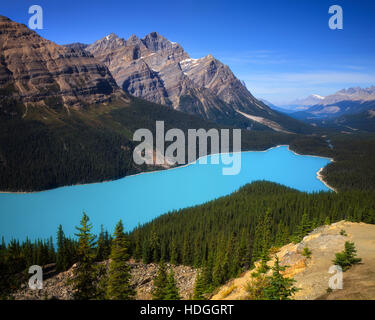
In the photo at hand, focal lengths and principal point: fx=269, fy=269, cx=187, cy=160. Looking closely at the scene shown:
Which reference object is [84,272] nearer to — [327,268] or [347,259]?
[327,268]

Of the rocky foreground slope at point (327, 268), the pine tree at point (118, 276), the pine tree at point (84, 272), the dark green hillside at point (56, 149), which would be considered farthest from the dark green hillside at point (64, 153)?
the pine tree at point (84, 272)

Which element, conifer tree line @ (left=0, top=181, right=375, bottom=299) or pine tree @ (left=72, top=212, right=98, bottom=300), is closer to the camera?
pine tree @ (left=72, top=212, right=98, bottom=300)

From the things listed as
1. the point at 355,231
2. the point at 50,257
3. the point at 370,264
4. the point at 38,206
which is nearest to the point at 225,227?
the point at 355,231

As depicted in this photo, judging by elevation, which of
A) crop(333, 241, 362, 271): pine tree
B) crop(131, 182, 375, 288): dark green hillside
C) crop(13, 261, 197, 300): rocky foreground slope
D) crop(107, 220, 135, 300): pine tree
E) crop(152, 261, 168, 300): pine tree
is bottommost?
crop(13, 261, 197, 300): rocky foreground slope

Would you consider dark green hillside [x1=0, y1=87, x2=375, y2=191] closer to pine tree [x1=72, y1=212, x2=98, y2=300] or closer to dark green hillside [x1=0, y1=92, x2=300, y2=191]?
dark green hillside [x1=0, y1=92, x2=300, y2=191]

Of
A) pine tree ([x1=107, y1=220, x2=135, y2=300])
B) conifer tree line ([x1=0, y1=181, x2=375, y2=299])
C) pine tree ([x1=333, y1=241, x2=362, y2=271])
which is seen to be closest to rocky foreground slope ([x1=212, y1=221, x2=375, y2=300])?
pine tree ([x1=333, y1=241, x2=362, y2=271])

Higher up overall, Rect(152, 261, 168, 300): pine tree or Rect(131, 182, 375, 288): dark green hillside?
Rect(152, 261, 168, 300): pine tree

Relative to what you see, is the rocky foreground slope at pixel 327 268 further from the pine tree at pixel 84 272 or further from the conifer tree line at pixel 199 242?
the pine tree at pixel 84 272

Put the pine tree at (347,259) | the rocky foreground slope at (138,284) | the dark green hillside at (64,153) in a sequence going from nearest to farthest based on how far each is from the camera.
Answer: the pine tree at (347,259) < the rocky foreground slope at (138,284) < the dark green hillside at (64,153)
